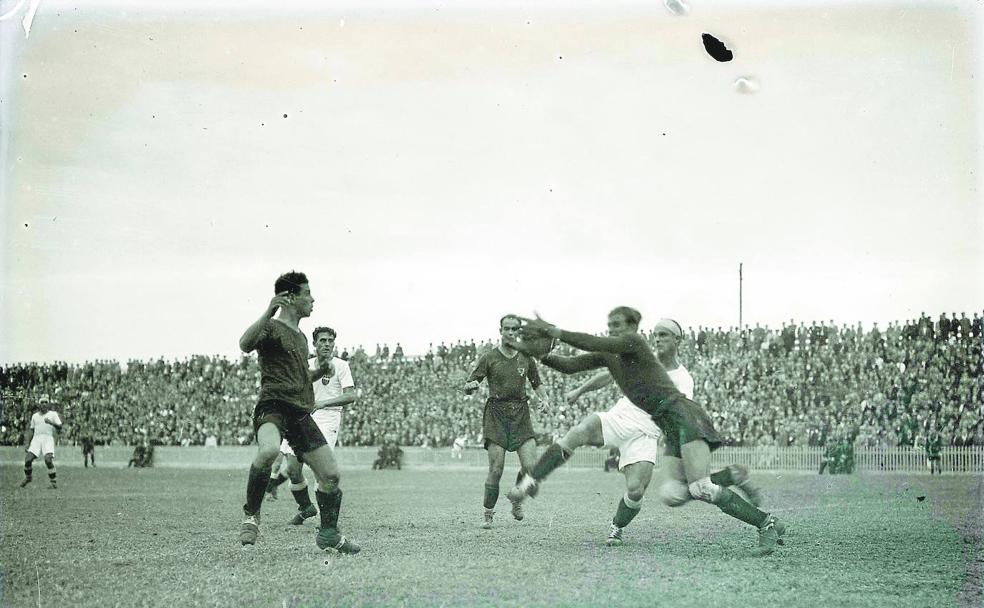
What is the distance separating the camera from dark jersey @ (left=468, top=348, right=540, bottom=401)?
493 inches

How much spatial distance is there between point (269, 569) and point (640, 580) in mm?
2614

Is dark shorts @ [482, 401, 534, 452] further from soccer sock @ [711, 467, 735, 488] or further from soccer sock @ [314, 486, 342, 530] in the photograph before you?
soccer sock @ [314, 486, 342, 530]

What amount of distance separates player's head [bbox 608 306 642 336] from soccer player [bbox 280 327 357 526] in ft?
8.64

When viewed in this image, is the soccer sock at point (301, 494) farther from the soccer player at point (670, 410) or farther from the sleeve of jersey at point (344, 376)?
the soccer player at point (670, 410)

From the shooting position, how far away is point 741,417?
30.5 m

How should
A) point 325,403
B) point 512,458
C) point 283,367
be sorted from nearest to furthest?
point 283,367 → point 325,403 → point 512,458

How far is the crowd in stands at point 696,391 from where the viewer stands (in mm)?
28000

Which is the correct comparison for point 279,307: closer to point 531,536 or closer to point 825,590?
point 531,536

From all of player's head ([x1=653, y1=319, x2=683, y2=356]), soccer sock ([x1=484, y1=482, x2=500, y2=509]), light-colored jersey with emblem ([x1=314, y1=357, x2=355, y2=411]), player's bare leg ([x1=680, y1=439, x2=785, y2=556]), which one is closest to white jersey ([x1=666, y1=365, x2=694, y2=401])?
player's head ([x1=653, y1=319, x2=683, y2=356])

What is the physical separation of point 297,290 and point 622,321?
2718 mm

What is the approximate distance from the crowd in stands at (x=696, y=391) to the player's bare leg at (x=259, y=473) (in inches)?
599

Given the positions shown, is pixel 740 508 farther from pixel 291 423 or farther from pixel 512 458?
pixel 512 458

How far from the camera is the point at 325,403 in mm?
11102

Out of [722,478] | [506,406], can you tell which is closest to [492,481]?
[506,406]
